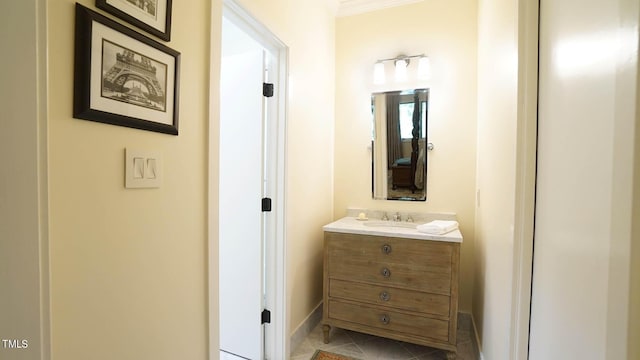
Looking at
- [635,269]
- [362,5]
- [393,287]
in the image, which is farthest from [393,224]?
[362,5]

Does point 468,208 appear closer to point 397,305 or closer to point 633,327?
point 397,305

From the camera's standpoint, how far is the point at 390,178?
2449 mm

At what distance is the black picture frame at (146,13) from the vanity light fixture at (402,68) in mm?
1848

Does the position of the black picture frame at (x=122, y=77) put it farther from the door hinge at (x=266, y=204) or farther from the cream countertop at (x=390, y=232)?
the cream countertop at (x=390, y=232)

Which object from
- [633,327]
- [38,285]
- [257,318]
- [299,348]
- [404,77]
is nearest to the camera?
[633,327]

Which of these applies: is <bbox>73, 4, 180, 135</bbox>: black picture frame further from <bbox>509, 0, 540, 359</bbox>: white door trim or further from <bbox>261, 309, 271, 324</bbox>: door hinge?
<bbox>261, 309, 271, 324</bbox>: door hinge

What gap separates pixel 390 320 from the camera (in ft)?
6.18

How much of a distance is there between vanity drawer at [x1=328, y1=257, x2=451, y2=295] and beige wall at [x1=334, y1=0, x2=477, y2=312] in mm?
665

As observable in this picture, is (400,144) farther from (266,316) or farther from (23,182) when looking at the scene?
(23,182)

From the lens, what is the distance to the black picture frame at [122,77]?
0.71 metres

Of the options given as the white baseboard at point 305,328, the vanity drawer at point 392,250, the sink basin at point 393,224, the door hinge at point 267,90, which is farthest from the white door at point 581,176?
the white baseboard at point 305,328

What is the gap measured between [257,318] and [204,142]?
1269mm

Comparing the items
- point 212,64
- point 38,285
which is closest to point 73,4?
point 212,64

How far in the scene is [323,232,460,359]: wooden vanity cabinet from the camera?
177cm
